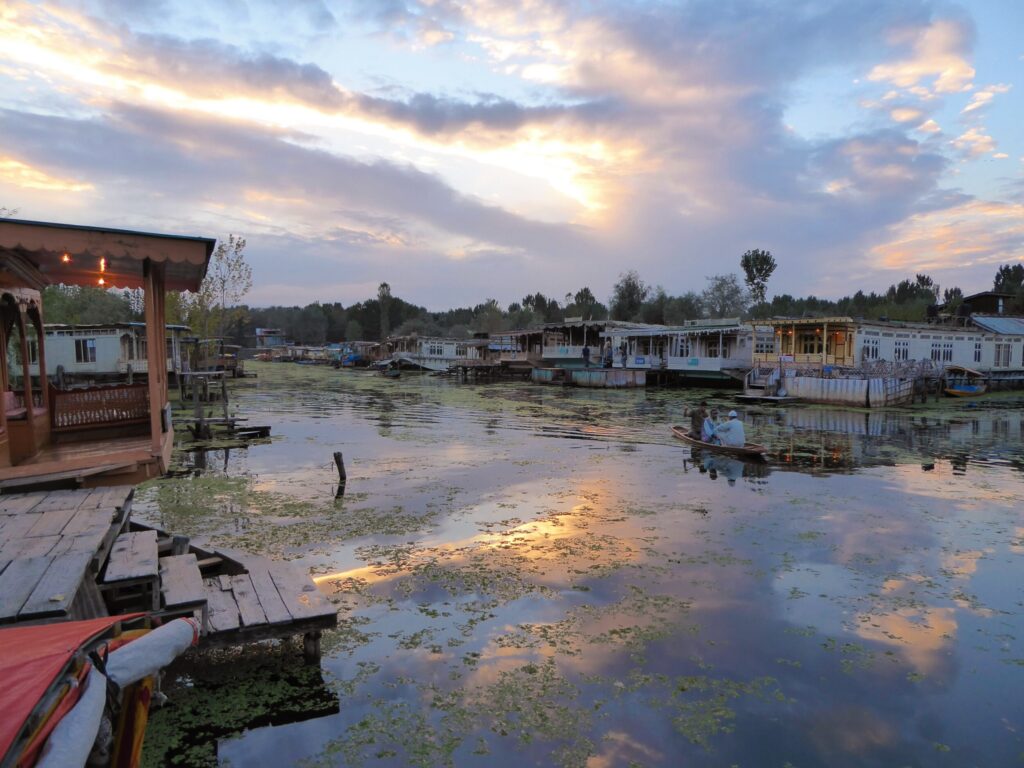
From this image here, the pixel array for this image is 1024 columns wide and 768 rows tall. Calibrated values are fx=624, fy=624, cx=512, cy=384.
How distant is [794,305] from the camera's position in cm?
7775

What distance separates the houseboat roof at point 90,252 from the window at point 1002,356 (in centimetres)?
5307

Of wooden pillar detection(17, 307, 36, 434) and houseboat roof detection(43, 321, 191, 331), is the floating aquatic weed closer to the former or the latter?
wooden pillar detection(17, 307, 36, 434)

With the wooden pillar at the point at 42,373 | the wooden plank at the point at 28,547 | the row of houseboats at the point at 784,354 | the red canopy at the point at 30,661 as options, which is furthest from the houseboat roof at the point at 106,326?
the row of houseboats at the point at 784,354

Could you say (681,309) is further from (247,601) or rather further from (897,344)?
(247,601)

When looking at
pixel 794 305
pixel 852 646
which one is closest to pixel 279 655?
pixel 852 646

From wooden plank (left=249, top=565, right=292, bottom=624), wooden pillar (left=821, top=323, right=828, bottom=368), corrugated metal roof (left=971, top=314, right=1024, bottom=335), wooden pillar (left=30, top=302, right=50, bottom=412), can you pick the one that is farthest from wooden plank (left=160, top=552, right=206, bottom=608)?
corrugated metal roof (left=971, top=314, right=1024, bottom=335)

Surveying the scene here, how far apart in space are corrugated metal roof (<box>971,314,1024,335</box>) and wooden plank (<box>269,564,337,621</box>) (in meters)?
52.7

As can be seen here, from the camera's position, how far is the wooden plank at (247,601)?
17.9 ft

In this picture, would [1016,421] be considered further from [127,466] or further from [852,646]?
[127,466]

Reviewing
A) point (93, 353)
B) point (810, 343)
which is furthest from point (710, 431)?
point (93, 353)

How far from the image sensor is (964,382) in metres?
39.7

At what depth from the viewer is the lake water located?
4934mm

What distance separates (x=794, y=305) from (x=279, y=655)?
8186cm

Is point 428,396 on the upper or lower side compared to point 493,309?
lower
